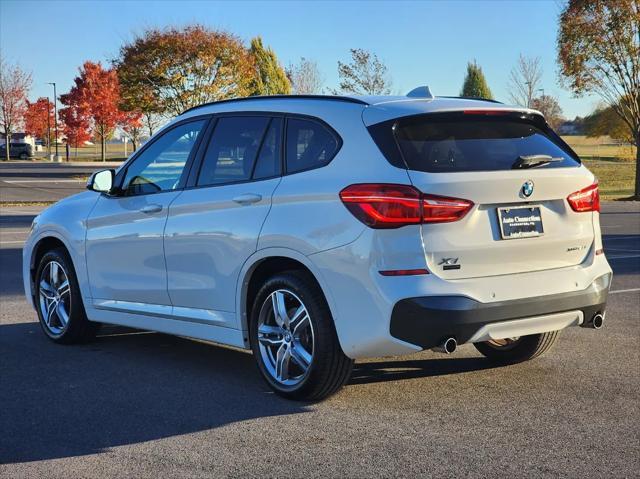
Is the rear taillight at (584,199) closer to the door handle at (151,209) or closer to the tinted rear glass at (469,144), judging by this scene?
the tinted rear glass at (469,144)

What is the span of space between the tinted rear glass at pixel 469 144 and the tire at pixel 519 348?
1.34 metres

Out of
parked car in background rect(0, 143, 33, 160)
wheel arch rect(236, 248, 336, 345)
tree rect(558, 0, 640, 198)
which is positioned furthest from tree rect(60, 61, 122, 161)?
wheel arch rect(236, 248, 336, 345)

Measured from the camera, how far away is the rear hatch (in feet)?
16.0

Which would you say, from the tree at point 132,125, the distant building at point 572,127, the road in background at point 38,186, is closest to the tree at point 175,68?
the road in background at point 38,186

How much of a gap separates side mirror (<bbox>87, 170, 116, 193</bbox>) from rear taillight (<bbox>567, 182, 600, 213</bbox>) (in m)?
3.43

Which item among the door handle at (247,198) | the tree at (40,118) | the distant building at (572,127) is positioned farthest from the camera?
the distant building at (572,127)

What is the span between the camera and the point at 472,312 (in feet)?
15.9

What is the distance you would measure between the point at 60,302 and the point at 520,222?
13.1 feet

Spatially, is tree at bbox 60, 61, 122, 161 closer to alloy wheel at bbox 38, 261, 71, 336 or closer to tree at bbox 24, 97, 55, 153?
tree at bbox 24, 97, 55, 153

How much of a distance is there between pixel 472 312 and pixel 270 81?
63.2 metres

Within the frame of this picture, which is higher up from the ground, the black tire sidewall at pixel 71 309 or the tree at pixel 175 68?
the tree at pixel 175 68

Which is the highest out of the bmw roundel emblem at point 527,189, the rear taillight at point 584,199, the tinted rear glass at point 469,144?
the tinted rear glass at point 469,144

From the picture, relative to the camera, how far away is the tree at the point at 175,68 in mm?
45531

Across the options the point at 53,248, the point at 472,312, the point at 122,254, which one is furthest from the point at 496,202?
the point at 53,248
